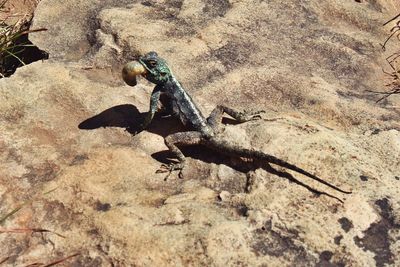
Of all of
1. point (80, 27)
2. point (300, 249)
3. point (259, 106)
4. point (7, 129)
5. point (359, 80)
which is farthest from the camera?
point (80, 27)

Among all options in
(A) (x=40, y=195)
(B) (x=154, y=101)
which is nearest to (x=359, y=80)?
(B) (x=154, y=101)

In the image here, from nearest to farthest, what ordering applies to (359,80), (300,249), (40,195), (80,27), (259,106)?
(300,249)
(40,195)
(259,106)
(359,80)
(80,27)

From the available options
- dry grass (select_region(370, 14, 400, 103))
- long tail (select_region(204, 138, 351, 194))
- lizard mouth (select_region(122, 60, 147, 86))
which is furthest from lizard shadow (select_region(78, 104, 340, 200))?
dry grass (select_region(370, 14, 400, 103))

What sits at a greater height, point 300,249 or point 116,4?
point 116,4

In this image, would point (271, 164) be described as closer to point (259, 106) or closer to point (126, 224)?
point (259, 106)

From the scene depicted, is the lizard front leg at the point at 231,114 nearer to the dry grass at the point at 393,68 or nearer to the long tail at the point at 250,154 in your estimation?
the long tail at the point at 250,154

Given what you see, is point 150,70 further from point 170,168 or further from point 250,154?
point 250,154

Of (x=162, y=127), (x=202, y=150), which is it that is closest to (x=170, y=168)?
(x=202, y=150)
